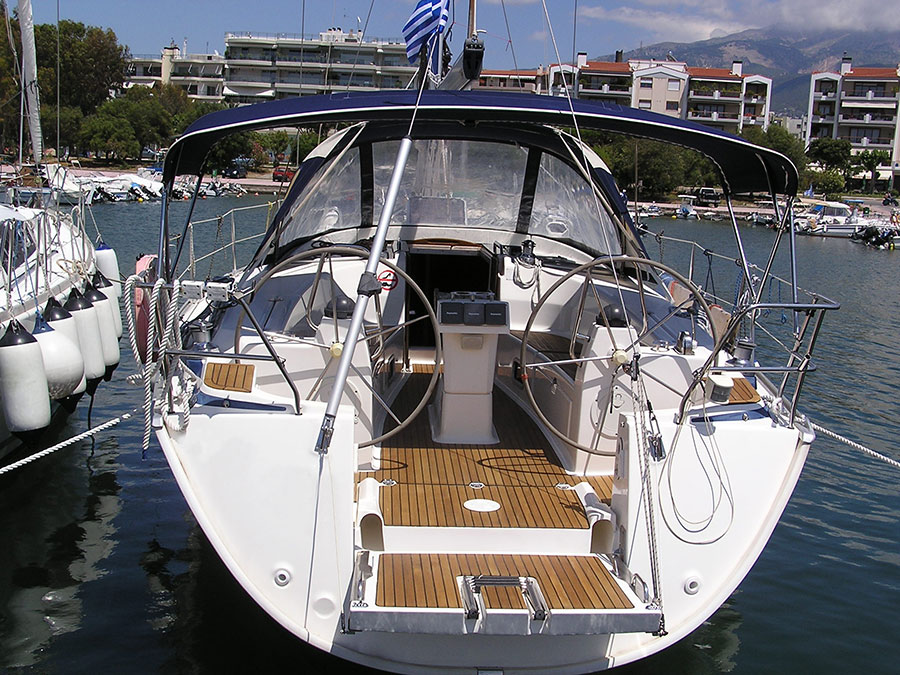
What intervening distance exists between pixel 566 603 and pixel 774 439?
1.38 meters

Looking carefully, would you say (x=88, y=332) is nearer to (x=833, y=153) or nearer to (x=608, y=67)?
(x=833, y=153)

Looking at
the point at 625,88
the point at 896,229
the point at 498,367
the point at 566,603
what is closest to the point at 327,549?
the point at 566,603

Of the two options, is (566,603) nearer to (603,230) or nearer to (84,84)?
(603,230)

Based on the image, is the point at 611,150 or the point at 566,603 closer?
the point at 566,603

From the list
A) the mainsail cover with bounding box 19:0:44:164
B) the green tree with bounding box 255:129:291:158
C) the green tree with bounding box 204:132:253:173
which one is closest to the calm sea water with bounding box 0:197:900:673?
the mainsail cover with bounding box 19:0:44:164

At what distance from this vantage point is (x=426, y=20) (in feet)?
20.7

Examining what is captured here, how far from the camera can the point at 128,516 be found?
638 centimetres

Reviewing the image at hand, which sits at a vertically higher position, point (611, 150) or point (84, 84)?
point (84, 84)

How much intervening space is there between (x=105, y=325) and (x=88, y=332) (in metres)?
0.61

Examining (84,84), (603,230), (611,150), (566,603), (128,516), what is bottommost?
(128,516)

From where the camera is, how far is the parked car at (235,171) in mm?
56628

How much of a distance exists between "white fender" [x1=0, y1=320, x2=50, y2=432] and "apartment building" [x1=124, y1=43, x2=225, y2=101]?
7431 cm

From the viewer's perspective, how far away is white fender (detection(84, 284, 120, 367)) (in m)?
7.89

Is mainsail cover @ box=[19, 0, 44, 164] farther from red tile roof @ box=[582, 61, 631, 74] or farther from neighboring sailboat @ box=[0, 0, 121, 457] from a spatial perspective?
red tile roof @ box=[582, 61, 631, 74]
